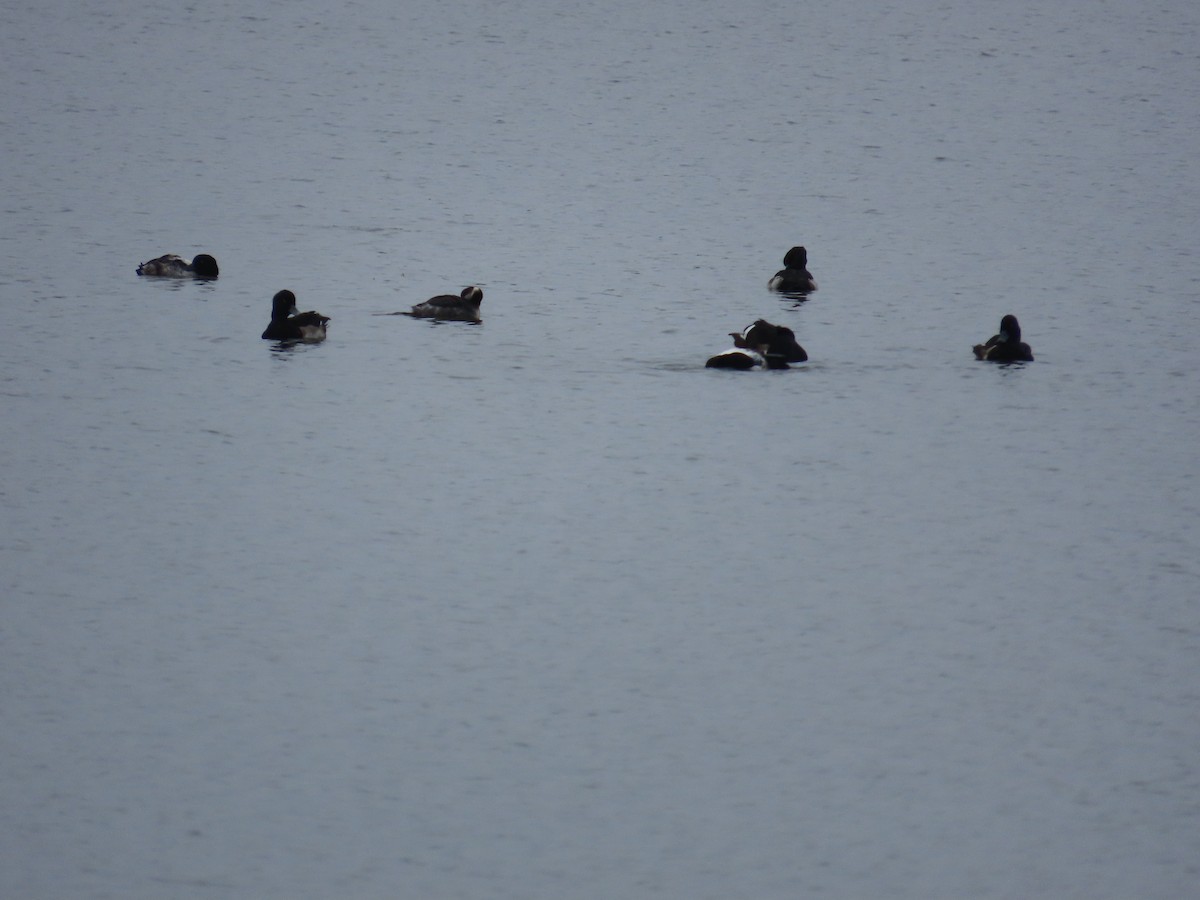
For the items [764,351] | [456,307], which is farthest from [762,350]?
[456,307]

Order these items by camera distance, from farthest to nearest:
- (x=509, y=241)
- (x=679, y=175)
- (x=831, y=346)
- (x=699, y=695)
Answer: (x=679, y=175) → (x=509, y=241) → (x=831, y=346) → (x=699, y=695)

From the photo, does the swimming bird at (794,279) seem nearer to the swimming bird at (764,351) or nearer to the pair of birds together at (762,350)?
the pair of birds together at (762,350)

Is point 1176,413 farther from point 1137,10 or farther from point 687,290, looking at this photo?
point 1137,10

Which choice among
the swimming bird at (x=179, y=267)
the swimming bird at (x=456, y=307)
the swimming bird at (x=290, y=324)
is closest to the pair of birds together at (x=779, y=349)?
the swimming bird at (x=456, y=307)

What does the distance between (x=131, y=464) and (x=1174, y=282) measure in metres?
14.2

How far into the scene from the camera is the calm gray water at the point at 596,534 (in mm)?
9039

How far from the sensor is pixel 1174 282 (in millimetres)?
22828

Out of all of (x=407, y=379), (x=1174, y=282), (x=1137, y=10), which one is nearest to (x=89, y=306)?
(x=407, y=379)

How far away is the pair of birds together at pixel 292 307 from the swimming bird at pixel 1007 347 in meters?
5.86

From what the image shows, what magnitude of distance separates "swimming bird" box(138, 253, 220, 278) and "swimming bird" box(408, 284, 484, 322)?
310 centimetres

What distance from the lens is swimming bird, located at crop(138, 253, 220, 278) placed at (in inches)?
861

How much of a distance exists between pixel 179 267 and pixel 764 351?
25.8 ft

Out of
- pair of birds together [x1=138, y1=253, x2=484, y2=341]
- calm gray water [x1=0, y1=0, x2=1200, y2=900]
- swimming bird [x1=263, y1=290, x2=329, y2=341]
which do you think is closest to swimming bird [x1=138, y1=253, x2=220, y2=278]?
pair of birds together [x1=138, y1=253, x2=484, y2=341]

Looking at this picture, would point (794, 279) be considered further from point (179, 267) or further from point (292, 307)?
point (179, 267)
